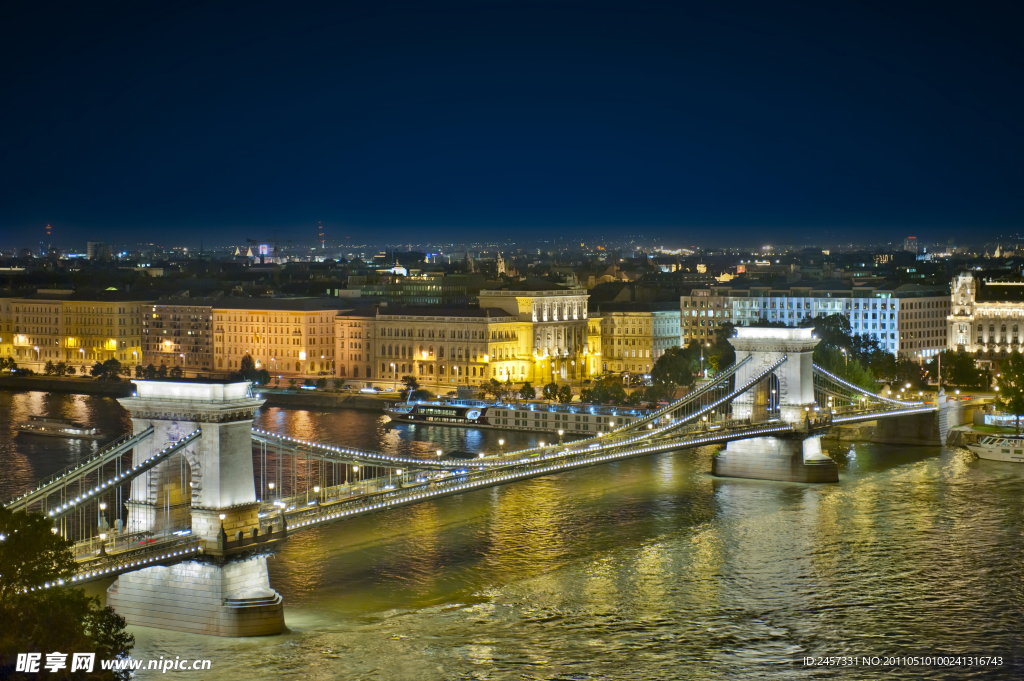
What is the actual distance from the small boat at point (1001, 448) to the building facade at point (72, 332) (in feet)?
116

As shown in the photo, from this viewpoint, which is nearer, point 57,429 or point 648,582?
point 648,582

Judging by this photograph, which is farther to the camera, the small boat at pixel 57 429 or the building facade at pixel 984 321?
the building facade at pixel 984 321

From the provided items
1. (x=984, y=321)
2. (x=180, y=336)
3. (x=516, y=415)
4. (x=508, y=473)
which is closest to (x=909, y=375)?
(x=984, y=321)

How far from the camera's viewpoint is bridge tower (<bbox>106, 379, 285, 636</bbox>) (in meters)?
A: 17.7

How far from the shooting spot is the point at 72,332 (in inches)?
2451

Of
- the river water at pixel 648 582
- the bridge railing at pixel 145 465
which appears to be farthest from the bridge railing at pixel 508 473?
the bridge railing at pixel 145 465

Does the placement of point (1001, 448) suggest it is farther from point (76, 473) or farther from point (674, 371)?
point (76, 473)

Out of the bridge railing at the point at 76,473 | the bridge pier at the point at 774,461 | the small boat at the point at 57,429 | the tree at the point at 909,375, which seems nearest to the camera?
the bridge railing at the point at 76,473

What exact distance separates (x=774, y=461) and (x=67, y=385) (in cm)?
2884

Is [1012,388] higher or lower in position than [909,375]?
higher

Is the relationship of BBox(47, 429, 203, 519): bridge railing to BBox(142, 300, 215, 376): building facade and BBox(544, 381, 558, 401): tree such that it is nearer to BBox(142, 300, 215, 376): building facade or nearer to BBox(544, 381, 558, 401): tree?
BBox(544, 381, 558, 401): tree

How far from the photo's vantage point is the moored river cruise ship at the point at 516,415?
132ft

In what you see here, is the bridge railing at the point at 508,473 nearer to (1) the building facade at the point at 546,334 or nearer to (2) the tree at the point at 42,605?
(2) the tree at the point at 42,605

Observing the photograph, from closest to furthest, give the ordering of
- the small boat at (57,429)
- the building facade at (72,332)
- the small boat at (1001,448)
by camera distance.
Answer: the small boat at (1001,448) → the small boat at (57,429) → the building facade at (72,332)
